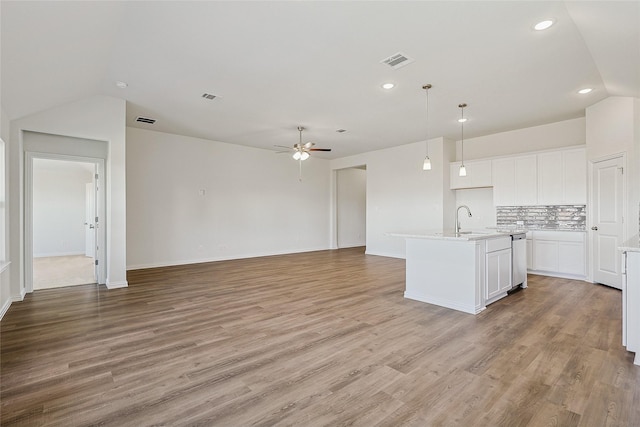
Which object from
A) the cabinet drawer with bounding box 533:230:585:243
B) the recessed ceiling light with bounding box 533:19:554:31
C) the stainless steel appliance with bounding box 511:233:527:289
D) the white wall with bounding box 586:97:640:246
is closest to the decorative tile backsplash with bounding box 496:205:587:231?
the cabinet drawer with bounding box 533:230:585:243

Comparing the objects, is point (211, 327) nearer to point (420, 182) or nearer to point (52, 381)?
point (52, 381)

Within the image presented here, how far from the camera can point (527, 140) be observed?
668 cm

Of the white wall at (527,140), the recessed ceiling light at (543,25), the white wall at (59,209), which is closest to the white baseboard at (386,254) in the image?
the white wall at (527,140)

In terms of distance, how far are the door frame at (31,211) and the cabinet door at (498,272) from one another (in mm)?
6065

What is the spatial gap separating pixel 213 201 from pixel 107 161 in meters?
2.79

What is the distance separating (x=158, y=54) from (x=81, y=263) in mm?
6219

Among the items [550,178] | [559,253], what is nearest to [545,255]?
[559,253]

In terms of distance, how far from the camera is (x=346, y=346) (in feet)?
9.21

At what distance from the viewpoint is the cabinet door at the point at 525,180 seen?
19.9ft

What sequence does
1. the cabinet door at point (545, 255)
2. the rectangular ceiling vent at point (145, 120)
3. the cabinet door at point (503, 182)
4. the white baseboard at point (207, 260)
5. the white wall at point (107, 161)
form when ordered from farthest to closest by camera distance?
the white baseboard at point (207, 260), the cabinet door at point (503, 182), the rectangular ceiling vent at point (145, 120), the cabinet door at point (545, 255), the white wall at point (107, 161)

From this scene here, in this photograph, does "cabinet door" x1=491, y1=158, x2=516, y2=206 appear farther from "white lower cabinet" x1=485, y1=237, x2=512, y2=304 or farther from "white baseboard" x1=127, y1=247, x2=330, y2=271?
"white baseboard" x1=127, y1=247, x2=330, y2=271

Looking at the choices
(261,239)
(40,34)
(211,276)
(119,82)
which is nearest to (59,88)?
(119,82)

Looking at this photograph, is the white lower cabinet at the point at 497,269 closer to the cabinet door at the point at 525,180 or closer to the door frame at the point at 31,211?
the cabinet door at the point at 525,180

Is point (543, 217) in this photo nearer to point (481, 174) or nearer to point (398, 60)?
point (481, 174)
